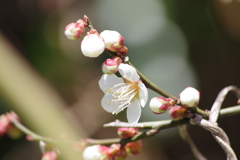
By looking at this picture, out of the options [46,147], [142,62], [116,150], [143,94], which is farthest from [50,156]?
[142,62]

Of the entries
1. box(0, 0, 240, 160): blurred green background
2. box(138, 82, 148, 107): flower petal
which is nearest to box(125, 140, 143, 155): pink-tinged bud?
box(138, 82, 148, 107): flower petal

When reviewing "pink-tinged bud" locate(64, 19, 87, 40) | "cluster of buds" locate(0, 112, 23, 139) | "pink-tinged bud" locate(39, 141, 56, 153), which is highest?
"pink-tinged bud" locate(64, 19, 87, 40)

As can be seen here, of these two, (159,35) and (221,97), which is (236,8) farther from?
(221,97)

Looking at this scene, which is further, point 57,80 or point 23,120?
point 57,80

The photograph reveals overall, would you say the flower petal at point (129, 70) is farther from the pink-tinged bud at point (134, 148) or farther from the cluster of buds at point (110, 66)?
the pink-tinged bud at point (134, 148)

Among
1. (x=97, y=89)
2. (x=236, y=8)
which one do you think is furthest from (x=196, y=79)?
(x=97, y=89)

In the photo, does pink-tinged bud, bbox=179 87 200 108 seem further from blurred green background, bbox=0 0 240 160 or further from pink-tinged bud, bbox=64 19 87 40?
blurred green background, bbox=0 0 240 160

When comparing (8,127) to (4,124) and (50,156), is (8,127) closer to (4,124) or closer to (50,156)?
(4,124)
